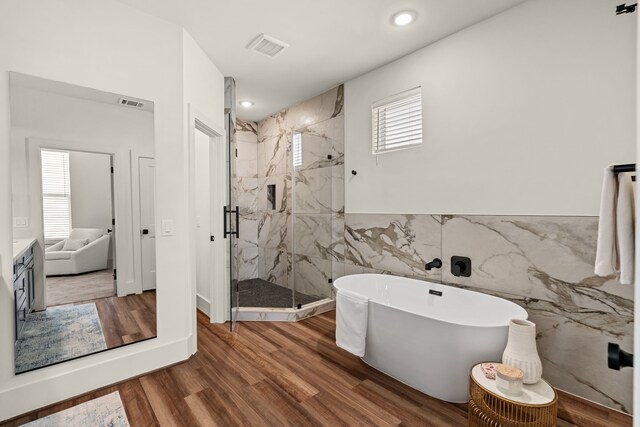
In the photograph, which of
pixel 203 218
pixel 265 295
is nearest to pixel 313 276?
pixel 265 295

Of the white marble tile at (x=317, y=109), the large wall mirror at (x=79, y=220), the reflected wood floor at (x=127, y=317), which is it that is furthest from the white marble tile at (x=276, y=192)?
the reflected wood floor at (x=127, y=317)

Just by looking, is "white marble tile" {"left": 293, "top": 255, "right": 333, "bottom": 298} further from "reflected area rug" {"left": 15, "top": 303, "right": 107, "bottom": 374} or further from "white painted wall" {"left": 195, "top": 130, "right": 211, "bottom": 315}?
"reflected area rug" {"left": 15, "top": 303, "right": 107, "bottom": 374}

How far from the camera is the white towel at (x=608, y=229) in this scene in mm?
1329

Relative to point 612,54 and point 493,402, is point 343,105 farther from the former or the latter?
point 493,402

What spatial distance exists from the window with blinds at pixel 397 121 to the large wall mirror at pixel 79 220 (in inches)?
83.5

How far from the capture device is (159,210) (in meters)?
2.43

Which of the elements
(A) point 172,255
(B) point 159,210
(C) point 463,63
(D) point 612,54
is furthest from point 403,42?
(A) point 172,255

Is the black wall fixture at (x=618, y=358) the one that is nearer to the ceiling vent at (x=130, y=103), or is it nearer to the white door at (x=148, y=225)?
the white door at (x=148, y=225)

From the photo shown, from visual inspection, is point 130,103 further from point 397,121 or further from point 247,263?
point 247,263

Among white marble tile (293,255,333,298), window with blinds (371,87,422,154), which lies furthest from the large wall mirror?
window with blinds (371,87,422,154)

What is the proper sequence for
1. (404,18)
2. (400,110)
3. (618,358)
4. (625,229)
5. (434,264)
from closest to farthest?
(618,358)
(625,229)
(404,18)
(434,264)
(400,110)

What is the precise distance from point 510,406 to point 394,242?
1.73 meters

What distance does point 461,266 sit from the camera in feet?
8.54

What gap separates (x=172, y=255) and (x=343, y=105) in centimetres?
248
